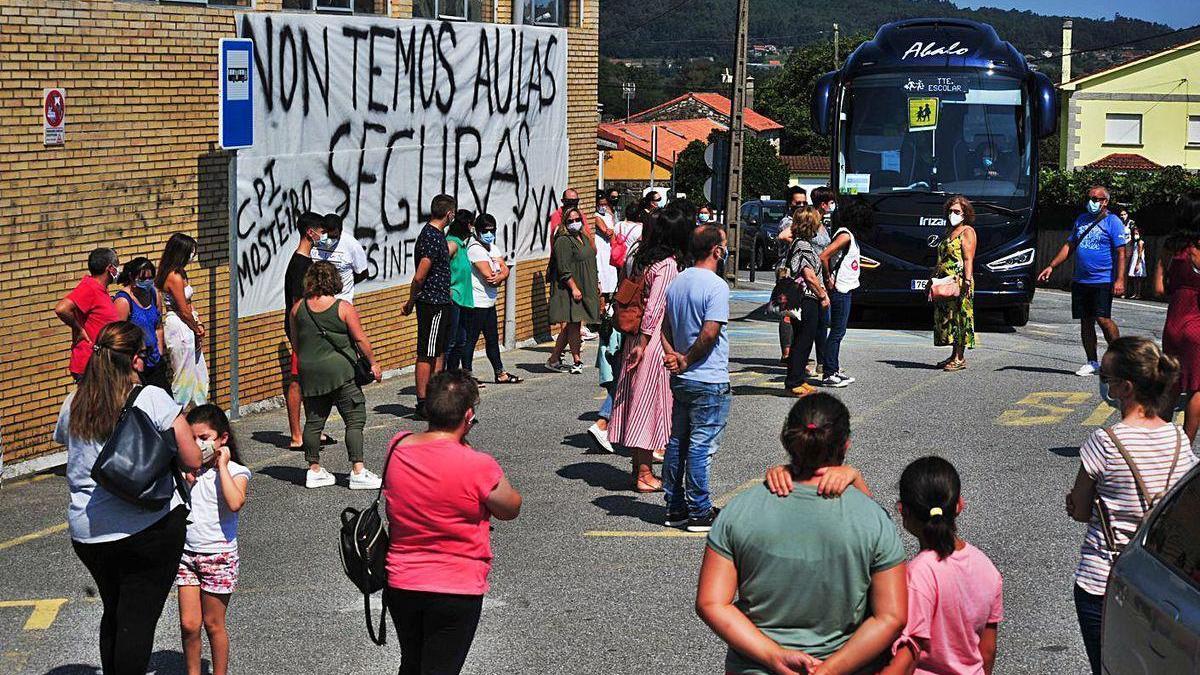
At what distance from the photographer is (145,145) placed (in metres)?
12.3

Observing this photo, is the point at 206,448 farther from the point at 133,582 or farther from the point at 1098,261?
the point at 1098,261

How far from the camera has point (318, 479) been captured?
10656 mm

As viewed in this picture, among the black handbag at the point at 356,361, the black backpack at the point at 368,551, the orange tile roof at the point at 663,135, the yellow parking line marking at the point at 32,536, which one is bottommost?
the yellow parking line marking at the point at 32,536

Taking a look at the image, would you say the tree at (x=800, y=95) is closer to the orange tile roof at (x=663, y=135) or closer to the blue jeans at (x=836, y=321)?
the orange tile roof at (x=663, y=135)

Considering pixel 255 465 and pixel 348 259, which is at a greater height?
pixel 348 259

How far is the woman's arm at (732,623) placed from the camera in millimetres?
4289

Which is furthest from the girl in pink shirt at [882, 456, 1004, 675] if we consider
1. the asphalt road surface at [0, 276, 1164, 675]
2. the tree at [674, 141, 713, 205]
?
the tree at [674, 141, 713, 205]

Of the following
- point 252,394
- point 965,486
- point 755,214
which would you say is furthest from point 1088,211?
point 755,214

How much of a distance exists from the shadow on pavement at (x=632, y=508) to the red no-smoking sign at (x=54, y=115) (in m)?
4.65

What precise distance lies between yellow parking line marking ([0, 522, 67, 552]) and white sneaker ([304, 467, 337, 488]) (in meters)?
1.61

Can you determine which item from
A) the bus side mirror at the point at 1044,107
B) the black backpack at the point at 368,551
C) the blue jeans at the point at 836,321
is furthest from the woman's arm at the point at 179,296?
the bus side mirror at the point at 1044,107

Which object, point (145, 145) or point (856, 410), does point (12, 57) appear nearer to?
point (145, 145)

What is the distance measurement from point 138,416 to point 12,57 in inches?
234

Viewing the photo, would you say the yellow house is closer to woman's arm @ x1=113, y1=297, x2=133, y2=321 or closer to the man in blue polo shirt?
the man in blue polo shirt
